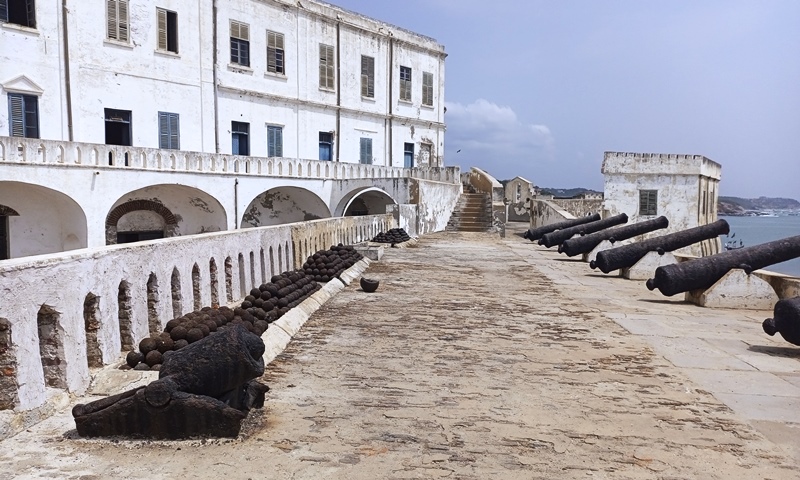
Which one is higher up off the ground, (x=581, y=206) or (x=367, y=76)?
(x=367, y=76)

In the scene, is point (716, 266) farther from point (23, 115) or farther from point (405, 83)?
point (405, 83)

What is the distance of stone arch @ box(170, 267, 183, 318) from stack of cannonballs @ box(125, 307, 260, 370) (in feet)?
1.79

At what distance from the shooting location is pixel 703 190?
107ft

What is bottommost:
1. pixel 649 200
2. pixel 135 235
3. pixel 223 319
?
pixel 135 235

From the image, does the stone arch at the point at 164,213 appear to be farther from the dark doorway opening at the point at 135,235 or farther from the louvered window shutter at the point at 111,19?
the louvered window shutter at the point at 111,19

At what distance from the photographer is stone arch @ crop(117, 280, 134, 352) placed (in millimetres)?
5035

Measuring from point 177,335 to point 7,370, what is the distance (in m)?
1.33

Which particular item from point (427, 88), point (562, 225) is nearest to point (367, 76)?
point (427, 88)

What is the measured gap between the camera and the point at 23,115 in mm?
19969

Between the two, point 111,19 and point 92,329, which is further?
point 111,19

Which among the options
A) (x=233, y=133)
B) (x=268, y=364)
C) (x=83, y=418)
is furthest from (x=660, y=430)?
(x=233, y=133)

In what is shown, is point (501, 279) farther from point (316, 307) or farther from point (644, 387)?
point (644, 387)

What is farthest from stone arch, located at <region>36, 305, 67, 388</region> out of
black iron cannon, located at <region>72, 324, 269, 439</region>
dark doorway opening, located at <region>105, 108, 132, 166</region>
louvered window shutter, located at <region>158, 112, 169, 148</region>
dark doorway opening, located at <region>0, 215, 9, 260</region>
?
louvered window shutter, located at <region>158, 112, 169, 148</region>

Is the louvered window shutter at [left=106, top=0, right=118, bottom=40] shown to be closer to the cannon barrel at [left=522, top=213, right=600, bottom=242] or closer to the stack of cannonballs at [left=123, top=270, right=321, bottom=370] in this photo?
the cannon barrel at [left=522, top=213, right=600, bottom=242]
